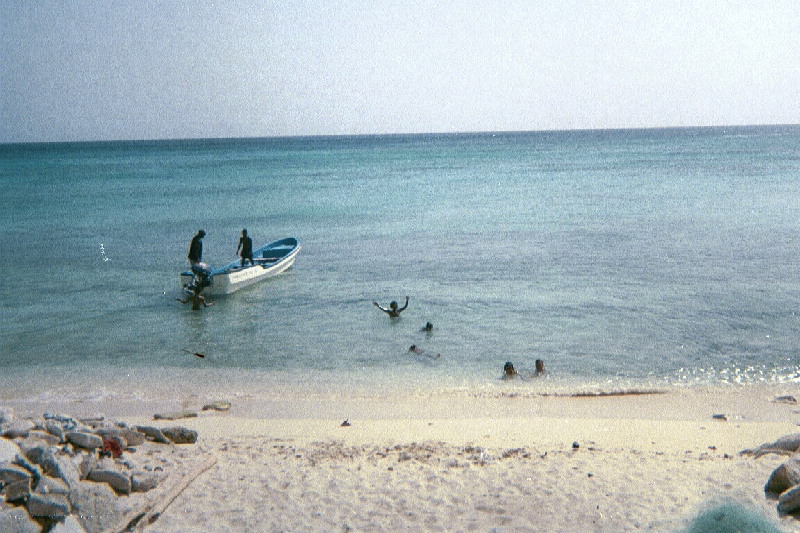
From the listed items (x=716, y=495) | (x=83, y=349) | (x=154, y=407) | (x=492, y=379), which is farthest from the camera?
(x=83, y=349)

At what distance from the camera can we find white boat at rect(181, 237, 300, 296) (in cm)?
2005

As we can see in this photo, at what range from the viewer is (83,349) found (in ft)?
51.1

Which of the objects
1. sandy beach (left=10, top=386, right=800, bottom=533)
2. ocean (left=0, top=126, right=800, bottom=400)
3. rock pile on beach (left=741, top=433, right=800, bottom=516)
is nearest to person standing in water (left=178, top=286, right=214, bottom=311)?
ocean (left=0, top=126, right=800, bottom=400)

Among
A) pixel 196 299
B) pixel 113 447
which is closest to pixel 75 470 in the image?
pixel 113 447

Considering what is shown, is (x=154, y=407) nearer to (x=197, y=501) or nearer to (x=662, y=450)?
(x=197, y=501)

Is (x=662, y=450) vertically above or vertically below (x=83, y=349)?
above

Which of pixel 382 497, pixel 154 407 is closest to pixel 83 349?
pixel 154 407

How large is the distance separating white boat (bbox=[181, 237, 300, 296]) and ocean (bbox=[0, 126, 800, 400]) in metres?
0.38

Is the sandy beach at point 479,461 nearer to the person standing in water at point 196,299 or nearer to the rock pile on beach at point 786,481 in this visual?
the rock pile on beach at point 786,481

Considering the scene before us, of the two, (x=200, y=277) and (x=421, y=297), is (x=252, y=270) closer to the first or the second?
(x=200, y=277)

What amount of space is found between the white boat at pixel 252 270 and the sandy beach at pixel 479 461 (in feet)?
26.1

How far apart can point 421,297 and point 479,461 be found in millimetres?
10705

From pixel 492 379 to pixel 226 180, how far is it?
5906 cm

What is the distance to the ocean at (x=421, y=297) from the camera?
13.7m
